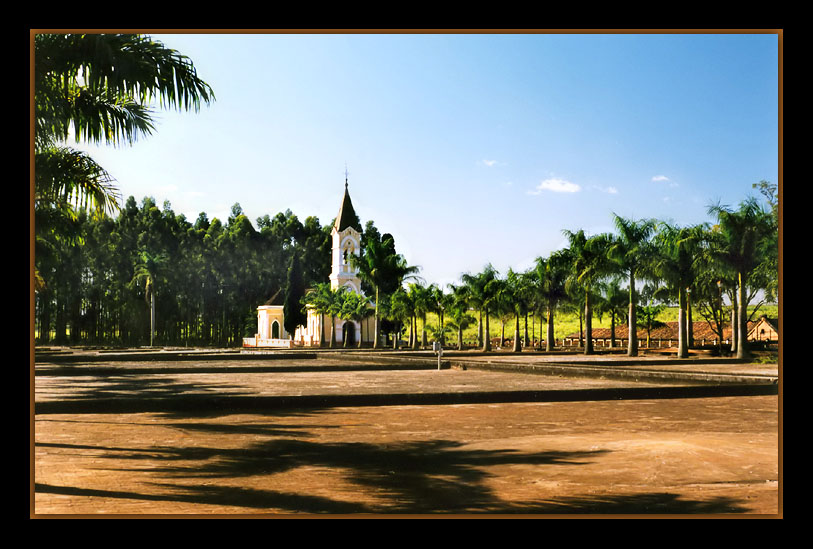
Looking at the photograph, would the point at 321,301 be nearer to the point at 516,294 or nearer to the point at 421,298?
the point at 421,298

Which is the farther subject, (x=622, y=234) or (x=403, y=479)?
(x=622, y=234)

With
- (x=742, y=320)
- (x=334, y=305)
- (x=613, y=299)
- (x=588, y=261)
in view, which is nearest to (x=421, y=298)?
(x=334, y=305)

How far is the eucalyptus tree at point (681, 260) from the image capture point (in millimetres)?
34156

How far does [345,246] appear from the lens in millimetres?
64062

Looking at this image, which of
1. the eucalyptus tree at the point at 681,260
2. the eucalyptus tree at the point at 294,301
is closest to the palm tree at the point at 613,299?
the eucalyptus tree at the point at 681,260

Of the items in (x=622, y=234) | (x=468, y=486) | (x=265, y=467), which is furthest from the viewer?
(x=622, y=234)

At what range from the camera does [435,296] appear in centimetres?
5597

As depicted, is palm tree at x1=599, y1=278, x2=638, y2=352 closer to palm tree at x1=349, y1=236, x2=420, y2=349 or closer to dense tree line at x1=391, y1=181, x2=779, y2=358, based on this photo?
dense tree line at x1=391, y1=181, x2=779, y2=358

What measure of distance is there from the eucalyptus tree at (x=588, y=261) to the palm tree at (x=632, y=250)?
78cm

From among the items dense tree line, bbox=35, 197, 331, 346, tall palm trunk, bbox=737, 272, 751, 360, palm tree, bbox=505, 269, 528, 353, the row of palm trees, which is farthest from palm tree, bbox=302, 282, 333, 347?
tall palm trunk, bbox=737, 272, 751, 360

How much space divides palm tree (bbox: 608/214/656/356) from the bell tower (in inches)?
1090
